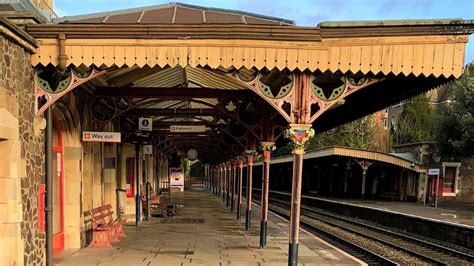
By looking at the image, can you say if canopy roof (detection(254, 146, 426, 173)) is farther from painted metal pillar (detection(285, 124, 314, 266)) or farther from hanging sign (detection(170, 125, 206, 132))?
painted metal pillar (detection(285, 124, 314, 266))

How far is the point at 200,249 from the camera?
8.83 m

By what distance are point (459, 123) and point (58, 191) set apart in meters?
24.9

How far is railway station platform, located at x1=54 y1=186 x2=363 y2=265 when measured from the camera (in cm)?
766

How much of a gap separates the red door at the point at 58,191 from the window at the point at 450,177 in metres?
25.3

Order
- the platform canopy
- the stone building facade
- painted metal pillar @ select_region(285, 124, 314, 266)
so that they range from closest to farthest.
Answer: the platform canopy
painted metal pillar @ select_region(285, 124, 314, 266)
the stone building facade

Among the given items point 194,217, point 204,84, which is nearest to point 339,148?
point 194,217

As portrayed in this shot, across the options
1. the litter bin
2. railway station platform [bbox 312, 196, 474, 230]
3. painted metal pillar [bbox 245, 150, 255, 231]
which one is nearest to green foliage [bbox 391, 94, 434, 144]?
railway station platform [bbox 312, 196, 474, 230]

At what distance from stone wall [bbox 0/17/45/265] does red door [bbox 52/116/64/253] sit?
200 centimetres

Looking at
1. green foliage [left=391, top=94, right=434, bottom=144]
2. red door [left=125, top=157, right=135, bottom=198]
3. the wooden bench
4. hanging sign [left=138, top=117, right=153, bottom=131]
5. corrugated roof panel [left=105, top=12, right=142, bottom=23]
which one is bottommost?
the wooden bench

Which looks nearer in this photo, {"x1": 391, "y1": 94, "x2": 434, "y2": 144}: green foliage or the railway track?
the railway track

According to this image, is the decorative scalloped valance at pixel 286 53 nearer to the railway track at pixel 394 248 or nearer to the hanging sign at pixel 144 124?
the railway track at pixel 394 248

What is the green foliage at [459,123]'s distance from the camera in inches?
952

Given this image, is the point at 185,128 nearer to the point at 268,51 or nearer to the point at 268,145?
the point at 268,145

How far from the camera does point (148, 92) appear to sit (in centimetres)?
890
